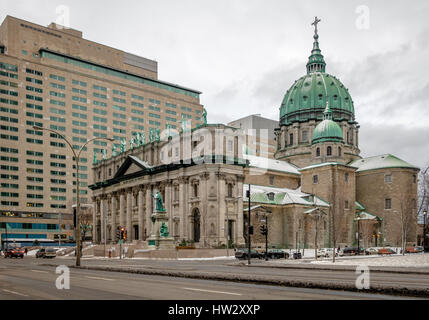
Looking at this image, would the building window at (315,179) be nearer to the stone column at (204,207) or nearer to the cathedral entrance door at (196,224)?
the stone column at (204,207)

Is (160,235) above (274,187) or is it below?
below

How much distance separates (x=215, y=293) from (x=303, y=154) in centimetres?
9181

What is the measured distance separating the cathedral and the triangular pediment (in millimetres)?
280

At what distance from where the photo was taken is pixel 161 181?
276 ft

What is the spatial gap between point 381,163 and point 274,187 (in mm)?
22019

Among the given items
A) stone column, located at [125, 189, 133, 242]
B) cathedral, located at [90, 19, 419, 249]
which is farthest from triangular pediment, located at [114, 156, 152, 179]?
stone column, located at [125, 189, 133, 242]

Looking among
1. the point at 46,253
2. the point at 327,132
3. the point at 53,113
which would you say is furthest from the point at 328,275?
the point at 53,113

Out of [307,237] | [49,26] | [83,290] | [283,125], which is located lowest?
[307,237]

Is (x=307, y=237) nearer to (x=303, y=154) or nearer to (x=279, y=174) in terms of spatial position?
(x=279, y=174)

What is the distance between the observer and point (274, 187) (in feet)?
302

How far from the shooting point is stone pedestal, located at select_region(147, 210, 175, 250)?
67438 mm

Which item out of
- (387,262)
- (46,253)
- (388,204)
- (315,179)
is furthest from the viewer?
(315,179)

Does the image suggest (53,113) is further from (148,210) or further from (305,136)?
(305,136)
